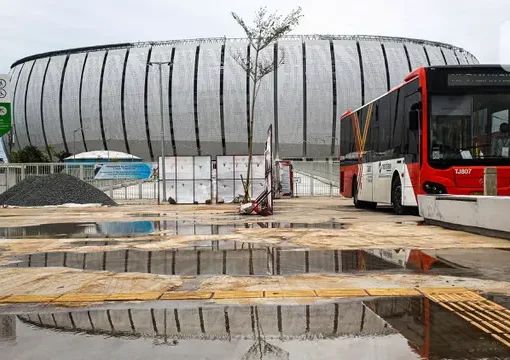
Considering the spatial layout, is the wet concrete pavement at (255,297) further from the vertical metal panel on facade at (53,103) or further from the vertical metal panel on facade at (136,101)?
the vertical metal panel on facade at (53,103)

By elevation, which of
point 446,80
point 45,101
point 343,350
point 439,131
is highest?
point 45,101

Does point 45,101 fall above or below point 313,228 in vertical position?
above

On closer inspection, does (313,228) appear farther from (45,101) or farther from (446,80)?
(45,101)

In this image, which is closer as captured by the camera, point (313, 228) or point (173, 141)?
point (313, 228)

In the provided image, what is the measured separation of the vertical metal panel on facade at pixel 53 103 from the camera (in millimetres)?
87562

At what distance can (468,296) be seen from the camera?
5.61m

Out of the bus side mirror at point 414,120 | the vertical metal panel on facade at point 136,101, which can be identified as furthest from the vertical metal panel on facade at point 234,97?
the bus side mirror at point 414,120

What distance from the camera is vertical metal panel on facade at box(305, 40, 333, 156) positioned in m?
78.9

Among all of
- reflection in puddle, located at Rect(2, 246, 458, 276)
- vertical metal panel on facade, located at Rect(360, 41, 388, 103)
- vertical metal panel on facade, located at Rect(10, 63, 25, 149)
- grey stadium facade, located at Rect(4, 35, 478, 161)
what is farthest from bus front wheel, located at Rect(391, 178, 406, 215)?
vertical metal panel on facade, located at Rect(10, 63, 25, 149)

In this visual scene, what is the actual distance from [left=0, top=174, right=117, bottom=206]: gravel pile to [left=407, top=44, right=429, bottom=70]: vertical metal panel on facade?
216 feet

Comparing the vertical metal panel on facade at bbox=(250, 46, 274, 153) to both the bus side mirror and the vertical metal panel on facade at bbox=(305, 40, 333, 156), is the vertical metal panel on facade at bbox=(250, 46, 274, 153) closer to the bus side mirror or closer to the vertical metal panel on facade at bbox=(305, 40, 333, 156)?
the vertical metal panel on facade at bbox=(305, 40, 333, 156)

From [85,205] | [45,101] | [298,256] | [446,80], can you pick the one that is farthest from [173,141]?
[298,256]

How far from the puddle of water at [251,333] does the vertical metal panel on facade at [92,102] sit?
83074 millimetres

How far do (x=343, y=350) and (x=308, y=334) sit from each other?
0.45 meters
